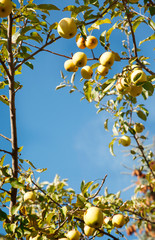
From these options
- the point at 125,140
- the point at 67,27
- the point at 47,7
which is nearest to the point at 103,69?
the point at 67,27

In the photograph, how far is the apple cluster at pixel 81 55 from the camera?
202cm

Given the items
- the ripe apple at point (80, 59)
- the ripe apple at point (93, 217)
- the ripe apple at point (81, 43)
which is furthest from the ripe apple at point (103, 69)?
the ripe apple at point (93, 217)

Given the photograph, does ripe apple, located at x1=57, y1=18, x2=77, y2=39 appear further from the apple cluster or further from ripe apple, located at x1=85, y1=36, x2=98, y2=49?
ripe apple, located at x1=85, y1=36, x2=98, y2=49

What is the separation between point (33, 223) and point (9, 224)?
0.28 meters

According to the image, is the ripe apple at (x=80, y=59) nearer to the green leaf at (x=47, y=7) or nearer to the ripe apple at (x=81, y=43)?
the ripe apple at (x=81, y=43)

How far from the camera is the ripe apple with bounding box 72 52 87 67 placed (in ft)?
7.66

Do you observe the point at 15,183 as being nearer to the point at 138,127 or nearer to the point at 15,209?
the point at 15,209

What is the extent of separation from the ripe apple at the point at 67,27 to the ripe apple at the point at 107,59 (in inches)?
16.1

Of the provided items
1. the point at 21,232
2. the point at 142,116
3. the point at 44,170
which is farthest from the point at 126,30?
the point at 21,232

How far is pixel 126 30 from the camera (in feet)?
13.1

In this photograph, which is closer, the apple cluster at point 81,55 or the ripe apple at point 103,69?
the apple cluster at point 81,55

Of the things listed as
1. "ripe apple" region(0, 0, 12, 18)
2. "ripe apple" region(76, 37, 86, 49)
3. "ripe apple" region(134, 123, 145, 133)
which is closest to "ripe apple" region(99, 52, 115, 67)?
"ripe apple" region(76, 37, 86, 49)

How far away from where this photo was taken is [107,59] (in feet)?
7.50

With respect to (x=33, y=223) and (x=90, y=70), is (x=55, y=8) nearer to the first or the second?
(x=90, y=70)
